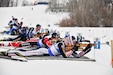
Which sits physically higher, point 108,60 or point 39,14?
point 39,14

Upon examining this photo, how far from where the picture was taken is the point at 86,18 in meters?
1.48

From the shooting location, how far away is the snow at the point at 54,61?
1479 mm

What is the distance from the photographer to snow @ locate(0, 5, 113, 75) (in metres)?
1.48

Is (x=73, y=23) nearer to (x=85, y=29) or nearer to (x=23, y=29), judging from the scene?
Answer: (x=85, y=29)

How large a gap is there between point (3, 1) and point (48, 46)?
1.52 feet

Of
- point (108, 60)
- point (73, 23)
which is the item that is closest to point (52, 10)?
point (73, 23)

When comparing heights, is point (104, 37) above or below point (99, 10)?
below

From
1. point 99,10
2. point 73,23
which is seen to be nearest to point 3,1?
point 73,23

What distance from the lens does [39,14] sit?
4.87ft

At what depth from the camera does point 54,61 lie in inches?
58.6

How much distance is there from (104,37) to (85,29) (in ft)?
0.49

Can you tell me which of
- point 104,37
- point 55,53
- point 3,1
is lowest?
point 55,53

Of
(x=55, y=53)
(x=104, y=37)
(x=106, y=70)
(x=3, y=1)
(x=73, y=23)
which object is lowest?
(x=106, y=70)

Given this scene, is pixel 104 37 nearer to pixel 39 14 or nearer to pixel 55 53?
pixel 55 53
